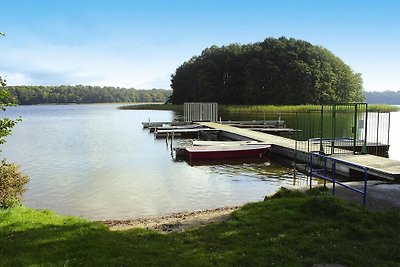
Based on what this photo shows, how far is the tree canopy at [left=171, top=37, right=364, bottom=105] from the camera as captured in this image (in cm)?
8862

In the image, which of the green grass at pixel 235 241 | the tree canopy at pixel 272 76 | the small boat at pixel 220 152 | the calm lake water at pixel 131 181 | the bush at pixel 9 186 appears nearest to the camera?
the green grass at pixel 235 241

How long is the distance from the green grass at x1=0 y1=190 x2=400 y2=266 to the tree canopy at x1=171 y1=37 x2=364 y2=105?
81.6m

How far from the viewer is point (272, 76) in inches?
3575

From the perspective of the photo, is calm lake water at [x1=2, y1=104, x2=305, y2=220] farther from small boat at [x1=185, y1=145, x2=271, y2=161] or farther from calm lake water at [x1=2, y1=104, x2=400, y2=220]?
small boat at [x1=185, y1=145, x2=271, y2=161]

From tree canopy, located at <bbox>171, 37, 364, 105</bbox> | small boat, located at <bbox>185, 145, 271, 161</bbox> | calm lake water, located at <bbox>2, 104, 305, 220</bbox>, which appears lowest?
calm lake water, located at <bbox>2, 104, 305, 220</bbox>

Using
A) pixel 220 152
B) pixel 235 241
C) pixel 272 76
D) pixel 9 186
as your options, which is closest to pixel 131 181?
pixel 9 186

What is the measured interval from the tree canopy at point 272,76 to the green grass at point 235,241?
3214 inches

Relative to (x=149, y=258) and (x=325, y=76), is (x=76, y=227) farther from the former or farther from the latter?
(x=325, y=76)

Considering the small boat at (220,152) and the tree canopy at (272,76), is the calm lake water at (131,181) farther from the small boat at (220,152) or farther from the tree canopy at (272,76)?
the tree canopy at (272,76)

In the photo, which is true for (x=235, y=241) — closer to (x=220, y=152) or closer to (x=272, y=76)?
(x=220, y=152)

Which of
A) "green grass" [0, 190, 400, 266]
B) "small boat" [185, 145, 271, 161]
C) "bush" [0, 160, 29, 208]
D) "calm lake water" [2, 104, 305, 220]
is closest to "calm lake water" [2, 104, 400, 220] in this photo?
"calm lake water" [2, 104, 305, 220]

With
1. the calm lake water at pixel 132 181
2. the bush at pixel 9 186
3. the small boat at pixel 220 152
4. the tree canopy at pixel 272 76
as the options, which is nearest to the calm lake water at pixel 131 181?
the calm lake water at pixel 132 181

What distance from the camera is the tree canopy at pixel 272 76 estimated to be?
8862 cm

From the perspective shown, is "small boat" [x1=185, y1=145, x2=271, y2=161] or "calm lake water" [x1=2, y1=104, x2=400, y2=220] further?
"small boat" [x1=185, y1=145, x2=271, y2=161]
